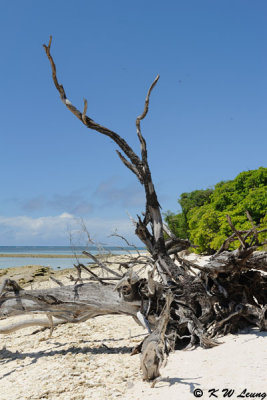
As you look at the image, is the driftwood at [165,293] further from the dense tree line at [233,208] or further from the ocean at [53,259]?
the dense tree line at [233,208]

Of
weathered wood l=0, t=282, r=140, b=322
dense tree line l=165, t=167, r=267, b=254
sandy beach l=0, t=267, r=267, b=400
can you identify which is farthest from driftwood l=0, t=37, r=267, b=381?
dense tree line l=165, t=167, r=267, b=254

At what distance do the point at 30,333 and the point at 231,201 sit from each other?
616 inches

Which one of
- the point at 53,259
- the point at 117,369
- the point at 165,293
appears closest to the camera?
the point at 117,369

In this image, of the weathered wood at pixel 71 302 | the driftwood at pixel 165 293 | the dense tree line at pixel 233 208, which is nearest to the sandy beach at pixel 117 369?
the driftwood at pixel 165 293

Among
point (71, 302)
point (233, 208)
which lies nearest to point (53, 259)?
point (233, 208)

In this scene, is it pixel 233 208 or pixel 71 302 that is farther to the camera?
pixel 233 208

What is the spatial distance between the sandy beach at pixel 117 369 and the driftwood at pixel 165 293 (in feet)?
1.21

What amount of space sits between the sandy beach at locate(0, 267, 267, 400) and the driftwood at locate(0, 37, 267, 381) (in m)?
0.37

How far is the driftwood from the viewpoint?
5328mm

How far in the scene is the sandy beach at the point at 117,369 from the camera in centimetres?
367

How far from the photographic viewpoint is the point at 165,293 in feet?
18.8

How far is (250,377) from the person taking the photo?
3.62 meters

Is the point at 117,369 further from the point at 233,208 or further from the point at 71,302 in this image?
the point at 233,208

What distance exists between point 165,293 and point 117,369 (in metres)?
1.42
